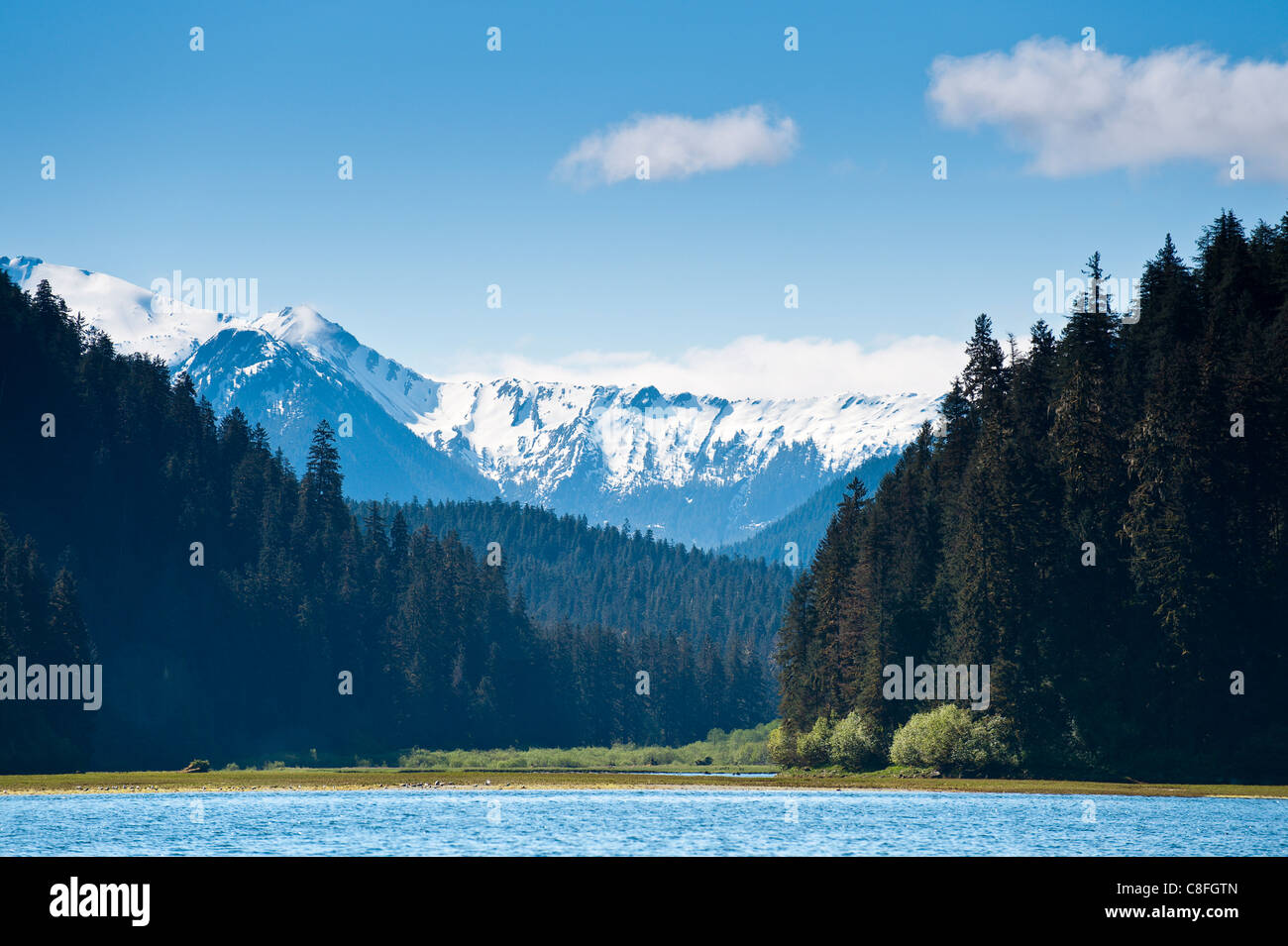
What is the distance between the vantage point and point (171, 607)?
145250mm

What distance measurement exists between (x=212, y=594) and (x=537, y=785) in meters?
73.3

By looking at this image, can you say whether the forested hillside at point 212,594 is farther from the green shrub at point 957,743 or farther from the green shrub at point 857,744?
the green shrub at point 957,743

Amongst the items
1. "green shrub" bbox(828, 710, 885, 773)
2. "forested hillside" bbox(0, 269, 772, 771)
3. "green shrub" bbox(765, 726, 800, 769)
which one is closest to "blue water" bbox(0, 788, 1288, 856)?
"green shrub" bbox(828, 710, 885, 773)

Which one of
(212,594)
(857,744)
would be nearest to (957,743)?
(857,744)

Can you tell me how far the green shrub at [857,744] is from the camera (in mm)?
98125

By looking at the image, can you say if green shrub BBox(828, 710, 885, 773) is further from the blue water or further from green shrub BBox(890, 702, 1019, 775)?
the blue water

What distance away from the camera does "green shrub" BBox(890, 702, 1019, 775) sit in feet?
287

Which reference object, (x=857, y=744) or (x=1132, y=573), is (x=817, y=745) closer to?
(x=857, y=744)

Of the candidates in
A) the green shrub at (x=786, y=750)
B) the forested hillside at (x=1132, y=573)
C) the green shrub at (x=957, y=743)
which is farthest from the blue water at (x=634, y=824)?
the green shrub at (x=786, y=750)

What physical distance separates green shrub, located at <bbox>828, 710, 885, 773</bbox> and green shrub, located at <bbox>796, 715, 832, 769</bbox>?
373cm

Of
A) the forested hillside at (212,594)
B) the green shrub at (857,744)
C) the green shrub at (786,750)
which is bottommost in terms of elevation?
the green shrub at (786,750)

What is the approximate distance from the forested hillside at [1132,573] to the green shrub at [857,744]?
1183 millimetres
